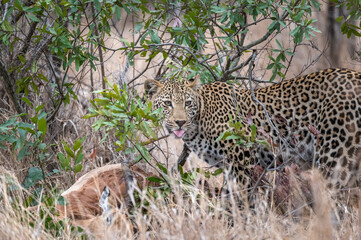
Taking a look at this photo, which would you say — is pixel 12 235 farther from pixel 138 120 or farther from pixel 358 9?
pixel 358 9

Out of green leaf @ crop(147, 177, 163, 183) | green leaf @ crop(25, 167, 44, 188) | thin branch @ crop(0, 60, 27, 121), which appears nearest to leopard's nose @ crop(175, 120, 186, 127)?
green leaf @ crop(147, 177, 163, 183)

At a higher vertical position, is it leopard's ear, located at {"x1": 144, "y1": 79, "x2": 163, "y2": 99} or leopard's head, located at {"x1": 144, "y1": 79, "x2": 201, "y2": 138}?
leopard's ear, located at {"x1": 144, "y1": 79, "x2": 163, "y2": 99}

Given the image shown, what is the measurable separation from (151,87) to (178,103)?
1.53 feet

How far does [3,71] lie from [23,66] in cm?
32

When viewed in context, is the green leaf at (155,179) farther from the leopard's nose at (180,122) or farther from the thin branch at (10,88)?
the thin branch at (10,88)

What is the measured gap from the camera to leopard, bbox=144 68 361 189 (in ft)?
19.0

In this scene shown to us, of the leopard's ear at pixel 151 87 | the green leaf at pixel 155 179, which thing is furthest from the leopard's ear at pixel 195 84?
the green leaf at pixel 155 179

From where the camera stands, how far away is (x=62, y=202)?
512 cm

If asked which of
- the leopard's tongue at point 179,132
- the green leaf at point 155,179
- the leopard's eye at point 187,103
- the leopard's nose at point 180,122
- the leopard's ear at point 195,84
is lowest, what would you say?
the green leaf at point 155,179

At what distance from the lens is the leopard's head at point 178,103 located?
621 cm

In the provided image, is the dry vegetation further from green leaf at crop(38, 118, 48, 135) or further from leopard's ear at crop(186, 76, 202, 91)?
green leaf at crop(38, 118, 48, 135)

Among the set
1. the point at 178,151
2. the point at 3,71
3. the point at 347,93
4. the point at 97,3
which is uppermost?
the point at 97,3

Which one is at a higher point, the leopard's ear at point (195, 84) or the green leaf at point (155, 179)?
the leopard's ear at point (195, 84)

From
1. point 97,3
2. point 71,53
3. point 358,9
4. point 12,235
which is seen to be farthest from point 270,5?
point 12,235
